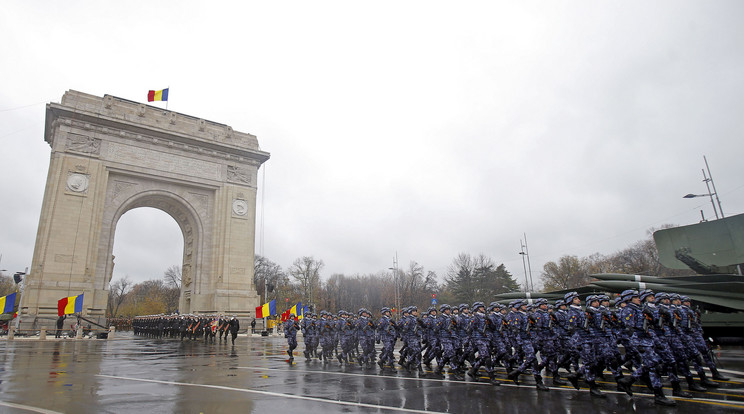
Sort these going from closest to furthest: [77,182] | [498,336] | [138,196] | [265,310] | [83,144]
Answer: [498,336], [77,182], [83,144], [265,310], [138,196]

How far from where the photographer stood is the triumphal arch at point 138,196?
88.8 ft

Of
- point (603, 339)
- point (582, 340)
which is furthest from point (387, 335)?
point (603, 339)

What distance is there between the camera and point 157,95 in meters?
33.3

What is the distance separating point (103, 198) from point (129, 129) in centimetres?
542

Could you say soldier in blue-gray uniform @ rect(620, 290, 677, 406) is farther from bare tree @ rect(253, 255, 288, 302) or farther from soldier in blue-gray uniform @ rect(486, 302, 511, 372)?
bare tree @ rect(253, 255, 288, 302)

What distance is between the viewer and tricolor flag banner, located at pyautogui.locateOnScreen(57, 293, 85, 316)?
2455 cm

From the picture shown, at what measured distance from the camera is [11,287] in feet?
249

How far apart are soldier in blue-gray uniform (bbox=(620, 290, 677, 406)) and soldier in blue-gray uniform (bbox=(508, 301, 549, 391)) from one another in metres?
1.60

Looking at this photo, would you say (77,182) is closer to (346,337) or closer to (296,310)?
(296,310)

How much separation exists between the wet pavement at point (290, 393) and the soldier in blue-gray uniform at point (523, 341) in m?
0.30

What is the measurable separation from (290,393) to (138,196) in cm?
2870

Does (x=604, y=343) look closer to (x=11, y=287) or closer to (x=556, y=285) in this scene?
(x=556, y=285)

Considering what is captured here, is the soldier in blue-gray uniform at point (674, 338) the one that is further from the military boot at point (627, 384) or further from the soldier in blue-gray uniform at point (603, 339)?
the soldier in blue-gray uniform at point (603, 339)

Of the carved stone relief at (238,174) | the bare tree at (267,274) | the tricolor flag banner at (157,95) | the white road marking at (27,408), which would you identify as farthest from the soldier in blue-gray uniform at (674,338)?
the bare tree at (267,274)
